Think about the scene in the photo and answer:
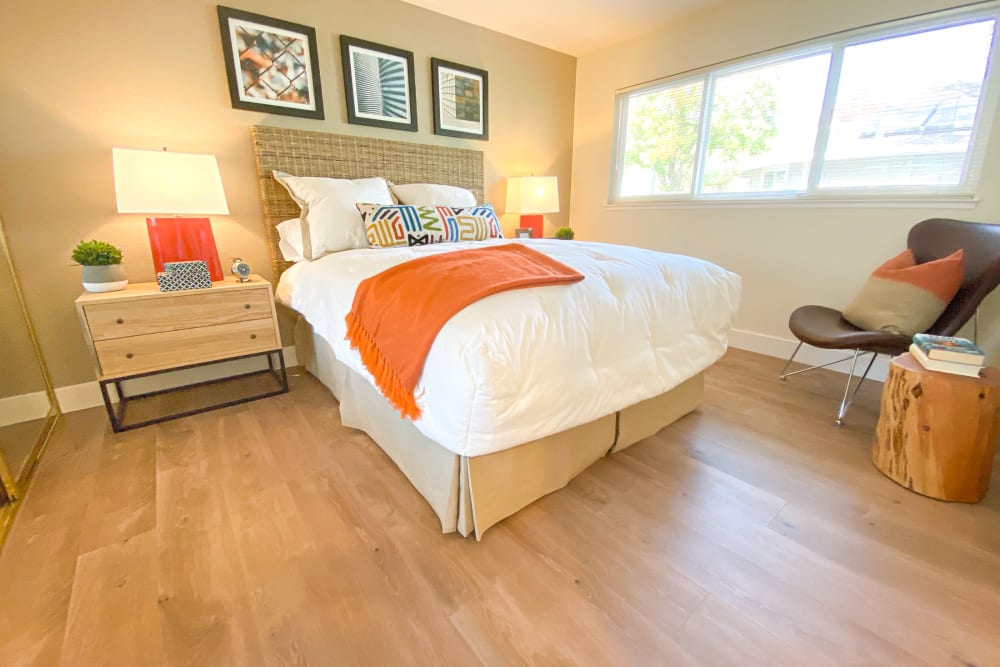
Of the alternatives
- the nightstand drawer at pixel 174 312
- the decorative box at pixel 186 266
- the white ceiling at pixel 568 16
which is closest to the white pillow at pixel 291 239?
the nightstand drawer at pixel 174 312

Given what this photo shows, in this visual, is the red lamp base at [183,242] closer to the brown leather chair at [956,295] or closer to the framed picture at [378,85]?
the framed picture at [378,85]

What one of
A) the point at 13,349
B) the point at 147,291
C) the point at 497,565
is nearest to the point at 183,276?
the point at 147,291

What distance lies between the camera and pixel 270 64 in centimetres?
240

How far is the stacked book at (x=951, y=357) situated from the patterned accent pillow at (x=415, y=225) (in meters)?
2.12

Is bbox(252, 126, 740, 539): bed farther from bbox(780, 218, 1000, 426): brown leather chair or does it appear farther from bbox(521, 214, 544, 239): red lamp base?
bbox(521, 214, 544, 239): red lamp base

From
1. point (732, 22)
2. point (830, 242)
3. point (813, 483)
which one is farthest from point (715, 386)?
point (732, 22)

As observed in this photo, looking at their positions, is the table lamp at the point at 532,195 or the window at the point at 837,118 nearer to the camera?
the window at the point at 837,118

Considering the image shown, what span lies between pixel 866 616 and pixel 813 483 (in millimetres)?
606

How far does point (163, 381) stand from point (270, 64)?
1.93 m

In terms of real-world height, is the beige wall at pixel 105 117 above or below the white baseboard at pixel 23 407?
above

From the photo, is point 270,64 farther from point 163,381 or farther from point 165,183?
point 163,381

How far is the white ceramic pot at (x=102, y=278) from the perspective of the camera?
1.90 meters

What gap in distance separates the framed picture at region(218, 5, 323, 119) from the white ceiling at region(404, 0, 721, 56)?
885 millimetres

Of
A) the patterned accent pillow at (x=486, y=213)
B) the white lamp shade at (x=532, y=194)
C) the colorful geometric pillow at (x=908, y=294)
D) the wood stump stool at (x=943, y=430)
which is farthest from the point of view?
the white lamp shade at (x=532, y=194)
